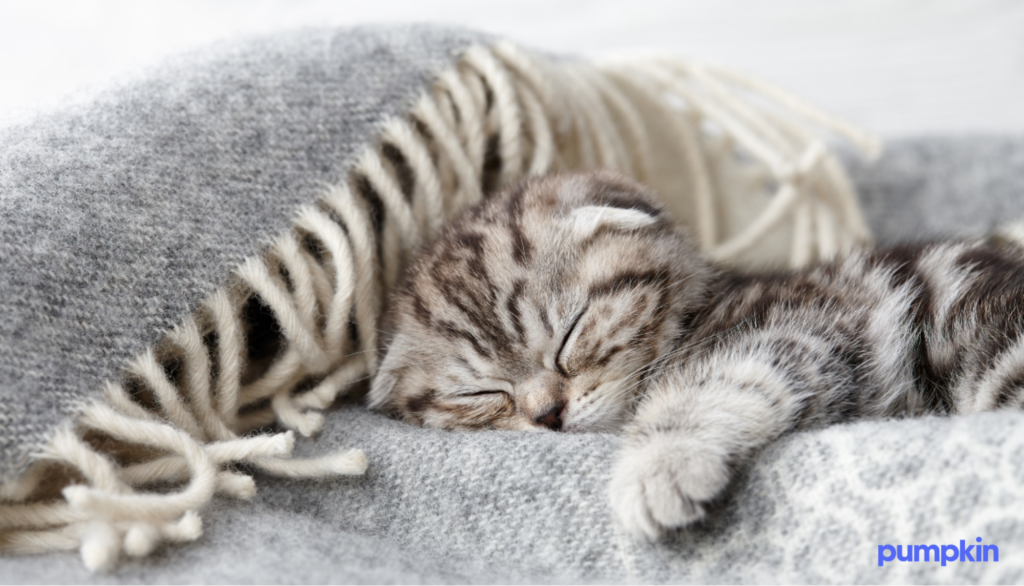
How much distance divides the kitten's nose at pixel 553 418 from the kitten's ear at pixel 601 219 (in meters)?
0.22

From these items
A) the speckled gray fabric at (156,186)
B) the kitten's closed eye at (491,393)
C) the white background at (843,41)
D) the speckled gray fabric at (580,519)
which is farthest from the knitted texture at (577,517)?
the white background at (843,41)

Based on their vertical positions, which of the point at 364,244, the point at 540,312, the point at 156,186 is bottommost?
the point at 540,312

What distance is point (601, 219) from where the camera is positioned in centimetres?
100

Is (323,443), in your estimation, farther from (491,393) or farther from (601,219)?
(601,219)

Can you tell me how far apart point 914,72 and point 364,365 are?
173 cm

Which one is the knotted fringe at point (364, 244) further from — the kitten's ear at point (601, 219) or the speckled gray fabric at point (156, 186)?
the kitten's ear at point (601, 219)

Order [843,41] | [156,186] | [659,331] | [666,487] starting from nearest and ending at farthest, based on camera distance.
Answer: [666,487] < [156,186] < [659,331] < [843,41]

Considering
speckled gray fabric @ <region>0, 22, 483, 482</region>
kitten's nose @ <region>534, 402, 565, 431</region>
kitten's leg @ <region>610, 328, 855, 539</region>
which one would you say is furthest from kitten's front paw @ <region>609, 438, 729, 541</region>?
speckled gray fabric @ <region>0, 22, 483, 482</region>

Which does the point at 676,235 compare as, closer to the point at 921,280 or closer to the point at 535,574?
the point at 921,280

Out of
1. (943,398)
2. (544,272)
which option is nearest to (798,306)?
(943,398)

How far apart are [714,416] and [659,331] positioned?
0.79 feet

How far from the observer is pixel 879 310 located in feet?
3.08

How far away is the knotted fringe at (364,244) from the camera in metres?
0.77

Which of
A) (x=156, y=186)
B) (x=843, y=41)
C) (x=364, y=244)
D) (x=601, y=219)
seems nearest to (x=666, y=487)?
(x=601, y=219)
